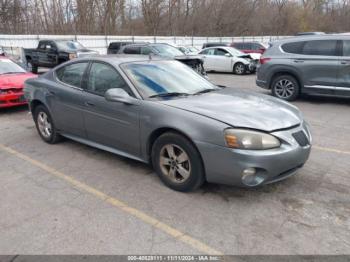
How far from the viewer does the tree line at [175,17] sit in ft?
107

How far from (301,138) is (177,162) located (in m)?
1.41

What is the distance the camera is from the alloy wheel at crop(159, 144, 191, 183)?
12.2 ft

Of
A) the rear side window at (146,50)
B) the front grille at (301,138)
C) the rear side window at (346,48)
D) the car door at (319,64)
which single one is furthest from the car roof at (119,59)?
the rear side window at (146,50)

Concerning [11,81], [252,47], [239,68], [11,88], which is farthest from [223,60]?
[11,88]

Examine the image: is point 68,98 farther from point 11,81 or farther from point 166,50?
point 166,50

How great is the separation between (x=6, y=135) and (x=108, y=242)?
453 centimetres

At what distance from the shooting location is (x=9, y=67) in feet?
30.7

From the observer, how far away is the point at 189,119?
3.57m

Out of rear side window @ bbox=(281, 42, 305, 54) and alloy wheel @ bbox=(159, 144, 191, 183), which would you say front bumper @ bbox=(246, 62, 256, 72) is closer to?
rear side window @ bbox=(281, 42, 305, 54)

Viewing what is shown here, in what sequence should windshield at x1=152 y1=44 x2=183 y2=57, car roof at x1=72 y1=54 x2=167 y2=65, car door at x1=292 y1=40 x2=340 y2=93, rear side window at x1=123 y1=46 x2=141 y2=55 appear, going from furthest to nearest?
rear side window at x1=123 y1=46 x2=141 y2=55
windshield at x1=152 y1=44 x2=183 y2=57
car door at x1=292 y1=40 x2=340 y2=93
car roof at x1=72 y1=54 x2=167 y2=65

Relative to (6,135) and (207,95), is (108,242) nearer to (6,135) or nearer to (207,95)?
(207,95)

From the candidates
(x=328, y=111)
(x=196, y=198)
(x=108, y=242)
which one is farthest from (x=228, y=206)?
(x=328, y=111)

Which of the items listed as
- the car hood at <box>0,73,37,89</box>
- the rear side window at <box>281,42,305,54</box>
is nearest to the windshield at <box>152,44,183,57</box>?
the rear side window at <box>281,42,305,54</box>

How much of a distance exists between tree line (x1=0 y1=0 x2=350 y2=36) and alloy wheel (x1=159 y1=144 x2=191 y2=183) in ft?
97.6
